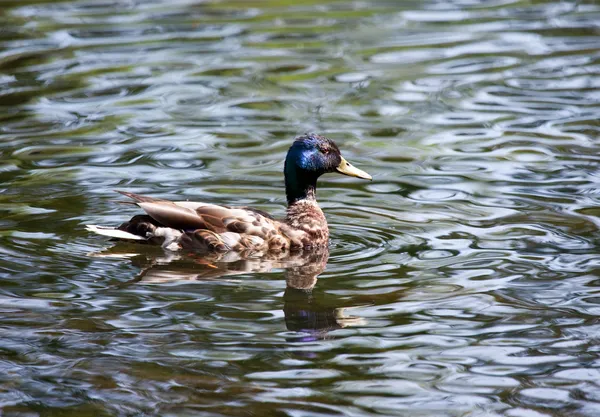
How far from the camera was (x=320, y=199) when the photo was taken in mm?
11000

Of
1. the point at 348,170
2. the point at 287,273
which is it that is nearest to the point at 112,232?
the point at 287,273

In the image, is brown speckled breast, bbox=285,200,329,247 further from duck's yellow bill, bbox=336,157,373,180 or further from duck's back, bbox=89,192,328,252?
duck's yellow bill, bbox=336,157,373,180

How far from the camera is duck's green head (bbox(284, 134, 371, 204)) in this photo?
9844 millimetres

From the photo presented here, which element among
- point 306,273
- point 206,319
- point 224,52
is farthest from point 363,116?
point 206,319

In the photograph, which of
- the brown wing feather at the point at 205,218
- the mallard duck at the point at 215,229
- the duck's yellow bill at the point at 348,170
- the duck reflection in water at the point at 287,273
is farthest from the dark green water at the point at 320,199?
the duck's yellow bill at the point at 348,170

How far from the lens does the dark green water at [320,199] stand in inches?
266

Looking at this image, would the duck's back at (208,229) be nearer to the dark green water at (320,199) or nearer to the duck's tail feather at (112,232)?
the duck's tail feather at (112,232)

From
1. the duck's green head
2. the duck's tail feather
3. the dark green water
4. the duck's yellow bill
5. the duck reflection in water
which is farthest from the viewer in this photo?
the duck's yellow bill

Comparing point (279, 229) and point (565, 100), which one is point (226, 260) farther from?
point (565, 100)

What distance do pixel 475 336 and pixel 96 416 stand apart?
242cm

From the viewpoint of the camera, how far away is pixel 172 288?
27.8 feet

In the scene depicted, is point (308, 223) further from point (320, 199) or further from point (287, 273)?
point (320, 199)

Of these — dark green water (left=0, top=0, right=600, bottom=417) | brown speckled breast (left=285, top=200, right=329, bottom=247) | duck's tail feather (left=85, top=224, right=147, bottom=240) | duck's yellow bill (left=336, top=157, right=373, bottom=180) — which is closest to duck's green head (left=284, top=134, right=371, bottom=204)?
duck's yellow bill (left=336, top=157, right=373, bottom=180)

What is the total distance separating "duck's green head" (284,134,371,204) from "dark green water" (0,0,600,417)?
455mm
